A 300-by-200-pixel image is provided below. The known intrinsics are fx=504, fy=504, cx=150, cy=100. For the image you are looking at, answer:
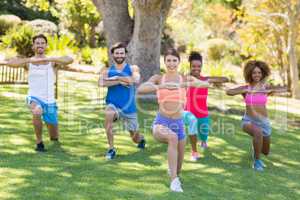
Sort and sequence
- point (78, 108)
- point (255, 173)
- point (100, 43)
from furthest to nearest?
point (100, 43) → point (78, 108) → point (255, 173)

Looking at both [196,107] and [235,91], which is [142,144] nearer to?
[196,107]

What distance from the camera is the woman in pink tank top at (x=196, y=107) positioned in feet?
22.9

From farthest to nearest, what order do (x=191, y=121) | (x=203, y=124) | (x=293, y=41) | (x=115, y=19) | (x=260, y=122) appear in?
(x=293, y=41)
(x=115, y=19)
(x=203, y=124)
(x=260, y=122)
(x=191, y=121)

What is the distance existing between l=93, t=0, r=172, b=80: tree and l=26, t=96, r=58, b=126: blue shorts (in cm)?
462

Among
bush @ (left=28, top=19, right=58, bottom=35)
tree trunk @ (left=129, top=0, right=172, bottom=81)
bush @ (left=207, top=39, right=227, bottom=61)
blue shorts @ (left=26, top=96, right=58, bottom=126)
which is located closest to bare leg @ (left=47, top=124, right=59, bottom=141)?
blue shorts @ (left=26, top=96, right=58, bottom=126)

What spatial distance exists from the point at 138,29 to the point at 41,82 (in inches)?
191

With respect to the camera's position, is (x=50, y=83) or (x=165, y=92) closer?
(x=165, y=92)

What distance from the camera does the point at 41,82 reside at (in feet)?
23.3

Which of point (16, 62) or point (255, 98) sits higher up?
point (16, 62)

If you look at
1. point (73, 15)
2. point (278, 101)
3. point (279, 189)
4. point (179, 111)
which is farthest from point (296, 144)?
point (73, 15)

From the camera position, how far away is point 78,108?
11539mm

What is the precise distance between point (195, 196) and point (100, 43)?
2348 centimetres

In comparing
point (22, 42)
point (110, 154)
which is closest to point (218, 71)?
point (22, 42)

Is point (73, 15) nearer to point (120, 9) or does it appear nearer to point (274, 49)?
point (274, 49)
